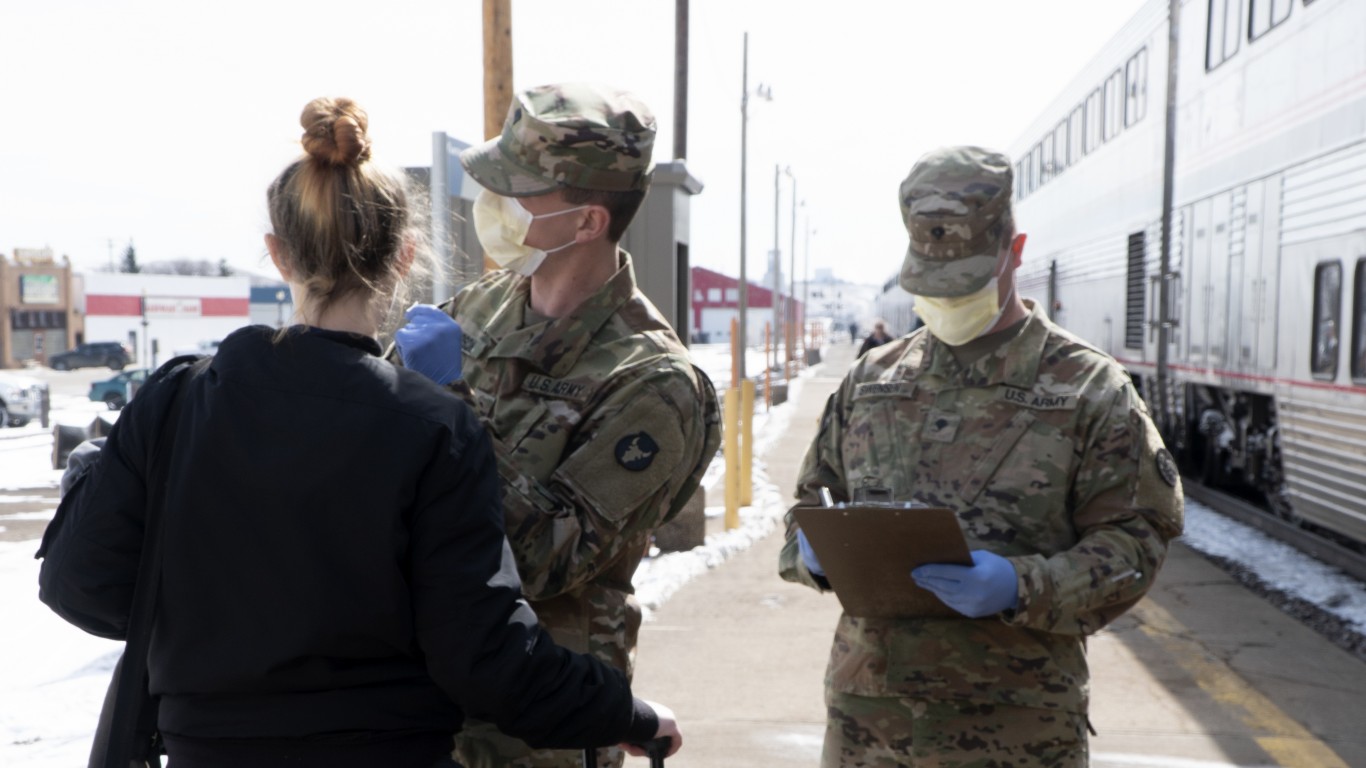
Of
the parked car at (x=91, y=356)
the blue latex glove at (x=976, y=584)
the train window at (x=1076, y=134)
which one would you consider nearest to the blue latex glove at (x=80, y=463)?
the blue latex glove at (x=976, y=584)

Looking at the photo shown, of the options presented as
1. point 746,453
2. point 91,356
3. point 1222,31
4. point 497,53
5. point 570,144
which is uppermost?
point 1222,31

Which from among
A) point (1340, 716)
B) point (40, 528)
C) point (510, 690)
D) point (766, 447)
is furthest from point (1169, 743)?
point (766, 447)

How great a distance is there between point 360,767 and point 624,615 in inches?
30.4

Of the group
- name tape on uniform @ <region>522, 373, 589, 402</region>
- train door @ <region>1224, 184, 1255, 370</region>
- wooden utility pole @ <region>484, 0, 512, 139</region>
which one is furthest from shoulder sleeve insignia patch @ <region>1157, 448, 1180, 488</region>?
train door @ <region>1224, 184, 1255, 370</region>

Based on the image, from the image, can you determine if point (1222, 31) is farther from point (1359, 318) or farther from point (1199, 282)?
point (1359, 318)

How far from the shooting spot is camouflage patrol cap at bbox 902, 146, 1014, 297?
8.80 feet

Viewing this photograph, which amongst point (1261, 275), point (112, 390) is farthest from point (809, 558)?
point (112, 390)

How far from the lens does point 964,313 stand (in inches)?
108

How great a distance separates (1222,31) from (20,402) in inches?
862

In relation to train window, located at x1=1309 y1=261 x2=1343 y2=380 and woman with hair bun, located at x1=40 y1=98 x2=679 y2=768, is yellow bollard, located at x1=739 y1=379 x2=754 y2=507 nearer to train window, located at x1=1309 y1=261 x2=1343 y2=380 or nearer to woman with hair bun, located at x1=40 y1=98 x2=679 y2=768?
train window, located at x1=1309 y1=261 x2=1343 y2=380

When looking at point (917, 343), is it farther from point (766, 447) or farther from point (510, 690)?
point (766, 447)

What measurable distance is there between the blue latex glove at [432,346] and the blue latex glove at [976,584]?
1.00m

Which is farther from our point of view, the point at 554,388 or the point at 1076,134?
the point at 1076,134

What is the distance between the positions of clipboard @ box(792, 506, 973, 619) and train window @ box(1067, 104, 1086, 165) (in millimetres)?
14621
